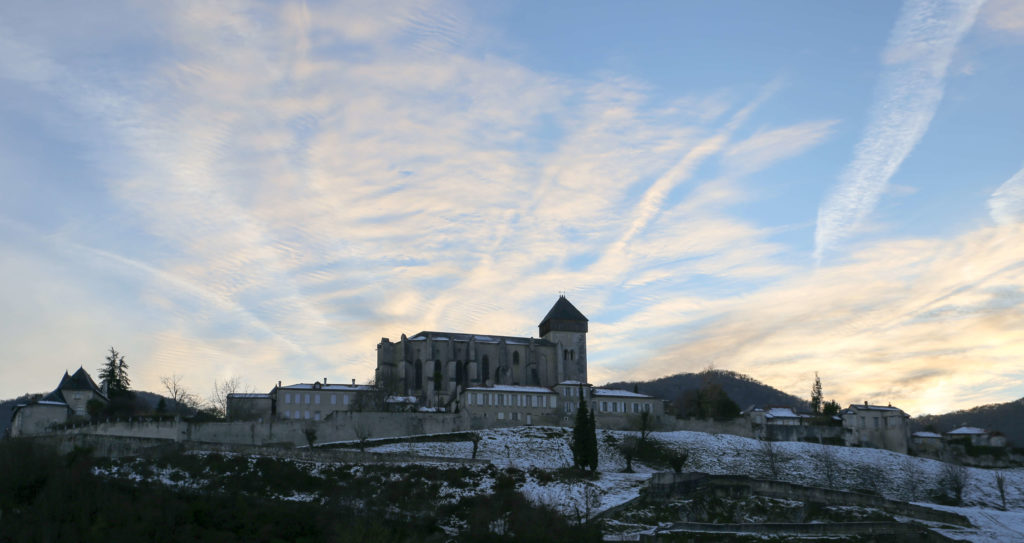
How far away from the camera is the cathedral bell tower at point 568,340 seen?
331ft

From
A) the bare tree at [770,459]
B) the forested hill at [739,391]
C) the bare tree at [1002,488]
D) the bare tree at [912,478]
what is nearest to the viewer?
the bare tree at [1002,488]

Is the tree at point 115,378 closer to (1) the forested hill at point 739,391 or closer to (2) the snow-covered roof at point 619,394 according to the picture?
(2) the snow-covered roof at point 619,394

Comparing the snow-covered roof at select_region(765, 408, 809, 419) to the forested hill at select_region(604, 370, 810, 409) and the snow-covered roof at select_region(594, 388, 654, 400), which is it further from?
the forested hill at select_region(604, 370, 810, 409)

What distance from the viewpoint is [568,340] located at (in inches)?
4060

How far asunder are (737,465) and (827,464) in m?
7.86

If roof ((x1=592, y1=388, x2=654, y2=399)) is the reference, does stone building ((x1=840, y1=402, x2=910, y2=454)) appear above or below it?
below

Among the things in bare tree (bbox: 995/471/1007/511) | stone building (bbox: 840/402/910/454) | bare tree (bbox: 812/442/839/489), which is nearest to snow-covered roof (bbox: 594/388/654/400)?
bare tree (bbox: 812/442/839/489)

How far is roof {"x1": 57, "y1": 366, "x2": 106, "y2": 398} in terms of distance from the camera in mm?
77312

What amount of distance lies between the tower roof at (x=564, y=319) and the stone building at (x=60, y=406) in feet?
151

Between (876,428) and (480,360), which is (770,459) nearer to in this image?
(876,428)

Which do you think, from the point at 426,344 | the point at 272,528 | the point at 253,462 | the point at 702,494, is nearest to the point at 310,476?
the point at 253,462

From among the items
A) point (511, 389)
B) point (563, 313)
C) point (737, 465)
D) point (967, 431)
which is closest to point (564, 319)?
point (563, 313)

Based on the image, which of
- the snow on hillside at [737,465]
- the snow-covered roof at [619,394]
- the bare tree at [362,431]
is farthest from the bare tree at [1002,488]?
the bare tree at [362,431]

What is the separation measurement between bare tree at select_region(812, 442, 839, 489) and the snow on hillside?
85 mm
